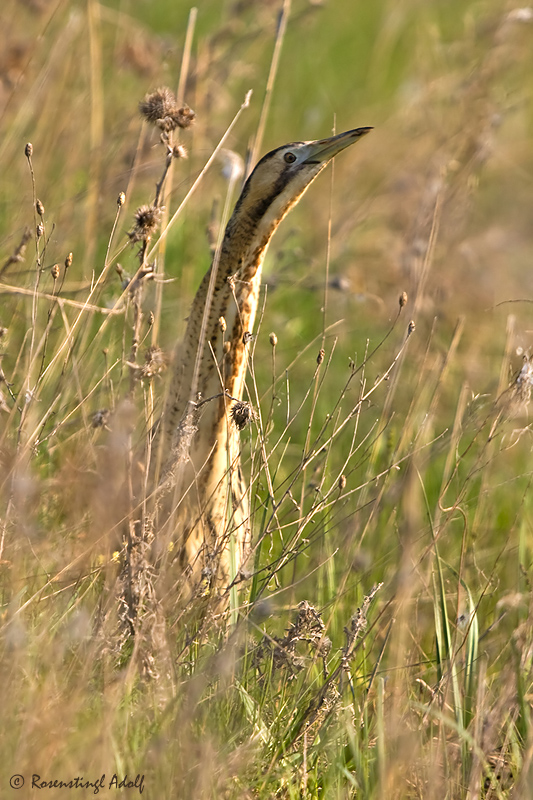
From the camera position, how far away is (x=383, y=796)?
6.13 feet

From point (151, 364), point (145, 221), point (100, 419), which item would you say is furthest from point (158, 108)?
point (100, 419)

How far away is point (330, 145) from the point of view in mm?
2785

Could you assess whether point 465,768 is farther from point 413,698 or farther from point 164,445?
point 164,445

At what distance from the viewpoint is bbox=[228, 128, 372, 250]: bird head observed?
9.22 ft

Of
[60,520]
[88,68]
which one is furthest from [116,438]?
[88,68]

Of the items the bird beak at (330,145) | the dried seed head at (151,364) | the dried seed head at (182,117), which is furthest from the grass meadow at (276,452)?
the bird beak at (330,145)

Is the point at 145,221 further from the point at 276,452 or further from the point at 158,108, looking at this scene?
the point at 276,452

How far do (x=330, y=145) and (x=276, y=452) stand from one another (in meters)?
1.41

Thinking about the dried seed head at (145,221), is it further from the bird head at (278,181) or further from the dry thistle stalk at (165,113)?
the bird head at (278,181)

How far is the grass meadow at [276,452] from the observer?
81.0 inches

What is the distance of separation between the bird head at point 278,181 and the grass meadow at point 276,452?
159mm

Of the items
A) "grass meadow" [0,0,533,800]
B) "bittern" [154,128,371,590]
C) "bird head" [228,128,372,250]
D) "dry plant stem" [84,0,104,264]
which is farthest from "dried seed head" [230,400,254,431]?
"dry plant stem" [84,0,104,264]

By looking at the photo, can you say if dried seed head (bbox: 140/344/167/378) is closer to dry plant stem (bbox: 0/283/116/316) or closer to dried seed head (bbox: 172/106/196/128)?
dry plant stem (bbox: 0/283/116/316)

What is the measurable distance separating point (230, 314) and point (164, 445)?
0.42 metres
